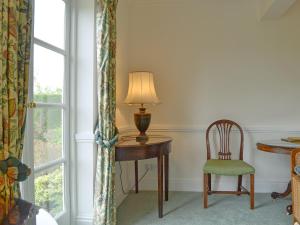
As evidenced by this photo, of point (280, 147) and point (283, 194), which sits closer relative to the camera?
point (280, 147)

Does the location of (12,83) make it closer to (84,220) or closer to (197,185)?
(84,220)

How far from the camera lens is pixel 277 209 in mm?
2871

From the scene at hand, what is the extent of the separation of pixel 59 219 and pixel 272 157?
2.54m

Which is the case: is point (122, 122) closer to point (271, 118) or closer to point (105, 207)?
point (105, 207)

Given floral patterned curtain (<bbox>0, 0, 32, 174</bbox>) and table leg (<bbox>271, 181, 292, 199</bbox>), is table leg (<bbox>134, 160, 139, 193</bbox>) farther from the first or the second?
floral patterned curtain (<bbox>0, 0, 32, 174</bbox>)

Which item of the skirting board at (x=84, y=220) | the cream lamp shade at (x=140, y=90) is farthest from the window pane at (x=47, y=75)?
the skirting board at (x=84, y=220)

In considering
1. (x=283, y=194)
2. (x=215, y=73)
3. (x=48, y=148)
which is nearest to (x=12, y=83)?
(x=48, y=148)

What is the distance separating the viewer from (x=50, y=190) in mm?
2010

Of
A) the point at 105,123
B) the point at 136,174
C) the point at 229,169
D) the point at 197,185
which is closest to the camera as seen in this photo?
the point at 105,123

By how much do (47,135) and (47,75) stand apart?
41 cm

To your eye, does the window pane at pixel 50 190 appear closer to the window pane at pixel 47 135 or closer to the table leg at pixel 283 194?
the window pane at pixel 47 135

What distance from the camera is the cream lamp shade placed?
9.46 feet

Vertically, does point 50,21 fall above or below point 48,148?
above

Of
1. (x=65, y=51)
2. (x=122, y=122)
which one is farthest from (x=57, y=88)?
(x=122, y=122)
